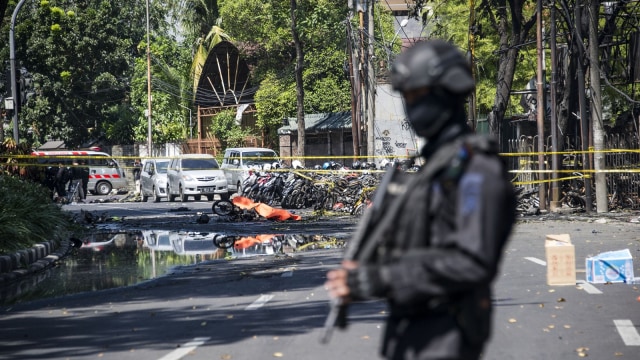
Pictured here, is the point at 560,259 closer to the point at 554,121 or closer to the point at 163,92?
the point at 554,121

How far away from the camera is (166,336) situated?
946 cm

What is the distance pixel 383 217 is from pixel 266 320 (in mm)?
6628

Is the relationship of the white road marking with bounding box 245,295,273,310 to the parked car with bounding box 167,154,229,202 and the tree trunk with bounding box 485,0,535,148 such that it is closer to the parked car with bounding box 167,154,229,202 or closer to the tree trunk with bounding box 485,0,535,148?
the tree trunk with bounding box 485,0,535,148

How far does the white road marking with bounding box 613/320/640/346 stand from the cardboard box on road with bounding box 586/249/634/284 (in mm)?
1826

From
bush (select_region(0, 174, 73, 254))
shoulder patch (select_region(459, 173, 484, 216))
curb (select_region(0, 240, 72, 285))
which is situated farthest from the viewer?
bush (select_region(0, 174, 73, 254))

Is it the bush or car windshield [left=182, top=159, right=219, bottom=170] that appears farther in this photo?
car windshield [left=182, top=159, right=219, bottom=170]

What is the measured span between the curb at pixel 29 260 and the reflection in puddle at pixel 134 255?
163mm

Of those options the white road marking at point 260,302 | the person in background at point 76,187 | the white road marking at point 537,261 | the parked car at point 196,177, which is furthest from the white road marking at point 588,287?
the person in background at point 76,187

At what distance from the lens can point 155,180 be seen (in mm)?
41438

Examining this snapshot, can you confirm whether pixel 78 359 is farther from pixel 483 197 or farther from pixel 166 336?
pixel 483 197

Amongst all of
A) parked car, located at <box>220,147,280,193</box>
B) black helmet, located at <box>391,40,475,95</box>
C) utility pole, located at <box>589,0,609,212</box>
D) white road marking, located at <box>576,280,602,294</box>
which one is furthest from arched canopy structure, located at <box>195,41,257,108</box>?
black helmet, located at <box>391,40,475,95</box>

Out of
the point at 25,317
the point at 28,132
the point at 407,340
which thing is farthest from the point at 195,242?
the point at 28,132

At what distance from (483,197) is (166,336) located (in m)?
6.47

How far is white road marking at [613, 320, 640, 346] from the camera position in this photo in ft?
28.9
